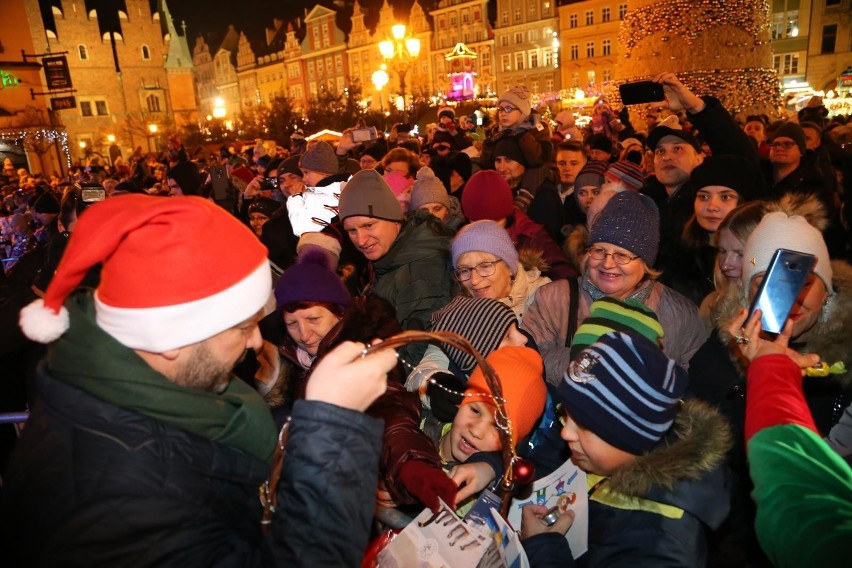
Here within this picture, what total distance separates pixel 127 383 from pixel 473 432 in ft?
4.81

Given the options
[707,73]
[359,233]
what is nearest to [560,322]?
[359,233]

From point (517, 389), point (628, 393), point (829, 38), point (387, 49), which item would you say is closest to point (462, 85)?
point (387, 49)

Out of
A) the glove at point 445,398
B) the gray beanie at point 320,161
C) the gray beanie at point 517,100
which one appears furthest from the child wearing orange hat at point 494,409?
the gray beanie at point 517,100

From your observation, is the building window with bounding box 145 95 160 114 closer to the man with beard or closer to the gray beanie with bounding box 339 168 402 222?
the gray beanie with bounding box 339 168 402 222

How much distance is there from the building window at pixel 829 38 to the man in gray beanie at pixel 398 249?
49.7 m

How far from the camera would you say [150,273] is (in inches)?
53.7

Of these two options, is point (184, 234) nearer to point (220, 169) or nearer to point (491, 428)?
point (491, 428)

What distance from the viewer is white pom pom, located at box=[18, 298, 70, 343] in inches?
50.1

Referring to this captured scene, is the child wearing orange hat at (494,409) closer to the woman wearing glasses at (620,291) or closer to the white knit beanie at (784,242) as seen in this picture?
the woman wearing glasses at (620,291)

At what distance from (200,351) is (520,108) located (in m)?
5.76

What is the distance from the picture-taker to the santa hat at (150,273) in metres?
1.32

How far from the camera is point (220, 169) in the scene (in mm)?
8180

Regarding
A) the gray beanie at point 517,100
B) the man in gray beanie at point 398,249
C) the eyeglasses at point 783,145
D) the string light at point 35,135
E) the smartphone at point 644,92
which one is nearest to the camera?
the man in gray beanie at point 398,249

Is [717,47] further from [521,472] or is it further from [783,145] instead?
[521,472]
